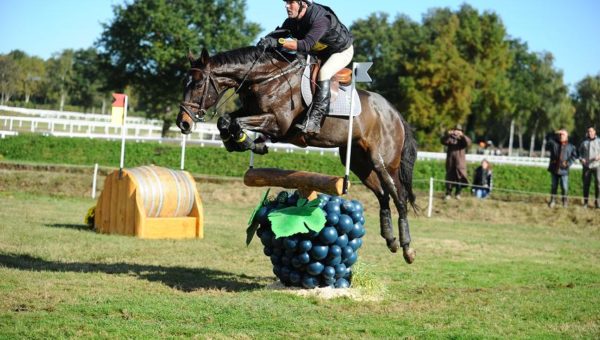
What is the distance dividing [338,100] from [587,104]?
89221 millimetres

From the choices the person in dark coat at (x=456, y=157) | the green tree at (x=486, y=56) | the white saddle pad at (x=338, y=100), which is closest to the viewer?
the white saddle pad at (x=338, y=100)

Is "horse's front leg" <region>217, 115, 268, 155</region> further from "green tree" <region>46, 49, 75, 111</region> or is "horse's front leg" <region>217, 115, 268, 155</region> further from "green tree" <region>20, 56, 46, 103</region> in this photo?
"green tree" <region>46, 49, 75, 111</region>

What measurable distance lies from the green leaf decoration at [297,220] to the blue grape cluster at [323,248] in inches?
6.1

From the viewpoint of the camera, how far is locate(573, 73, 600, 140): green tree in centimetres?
8812

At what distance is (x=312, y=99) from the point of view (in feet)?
28.8

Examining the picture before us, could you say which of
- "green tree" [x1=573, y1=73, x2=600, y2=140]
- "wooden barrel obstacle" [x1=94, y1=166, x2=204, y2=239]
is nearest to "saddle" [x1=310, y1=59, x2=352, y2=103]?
"wooden barrel obstacle" [x1=94, y1=166, x2=204, y2=239]

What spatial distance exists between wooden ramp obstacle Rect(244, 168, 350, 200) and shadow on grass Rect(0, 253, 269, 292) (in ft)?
4.67

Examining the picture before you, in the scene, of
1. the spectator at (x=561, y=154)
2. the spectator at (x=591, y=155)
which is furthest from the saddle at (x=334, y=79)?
the spectator at (x=561, y=154)

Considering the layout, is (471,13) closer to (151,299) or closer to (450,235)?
(450,235)

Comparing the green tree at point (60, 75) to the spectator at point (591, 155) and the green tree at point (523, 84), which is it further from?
the spectator at point (591, 155)

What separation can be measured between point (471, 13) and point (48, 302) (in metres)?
65.3

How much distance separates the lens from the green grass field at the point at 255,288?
22.3 ft

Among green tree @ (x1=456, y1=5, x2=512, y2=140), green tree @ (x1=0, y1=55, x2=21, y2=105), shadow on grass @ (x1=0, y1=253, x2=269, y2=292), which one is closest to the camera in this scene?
shadow on grass @ (x1=0, y1=253, x2=269, y2=292)

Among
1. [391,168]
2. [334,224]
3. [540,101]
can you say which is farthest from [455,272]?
[540,101]
